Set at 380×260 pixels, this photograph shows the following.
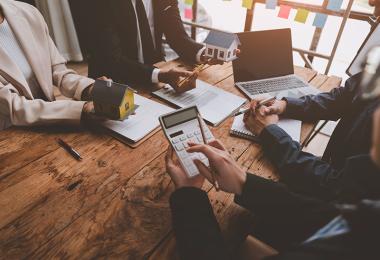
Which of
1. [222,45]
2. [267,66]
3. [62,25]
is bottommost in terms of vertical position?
[62,25]

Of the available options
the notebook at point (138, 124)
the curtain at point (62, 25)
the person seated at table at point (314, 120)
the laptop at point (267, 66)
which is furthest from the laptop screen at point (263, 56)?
the curtain at point (62, 25)

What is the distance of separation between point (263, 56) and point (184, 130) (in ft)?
2.96

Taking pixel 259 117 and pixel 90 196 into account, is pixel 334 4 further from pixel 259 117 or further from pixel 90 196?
pixel 90 196

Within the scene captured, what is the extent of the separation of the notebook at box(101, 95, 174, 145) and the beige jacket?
15 centimetres

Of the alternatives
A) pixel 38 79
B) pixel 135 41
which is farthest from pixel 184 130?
pixel 135 41

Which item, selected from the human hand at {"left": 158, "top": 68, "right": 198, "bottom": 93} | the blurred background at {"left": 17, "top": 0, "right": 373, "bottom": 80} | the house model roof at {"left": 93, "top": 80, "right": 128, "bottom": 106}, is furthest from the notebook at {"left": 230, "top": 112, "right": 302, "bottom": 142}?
the blurred background at {"left": 17, "top": 0, "right": 373, "bottom": 80}

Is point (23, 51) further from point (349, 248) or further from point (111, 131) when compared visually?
point (349, 248)

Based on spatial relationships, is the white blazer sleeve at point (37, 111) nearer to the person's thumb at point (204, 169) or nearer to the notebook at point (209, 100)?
the notebook at point (209, 100)

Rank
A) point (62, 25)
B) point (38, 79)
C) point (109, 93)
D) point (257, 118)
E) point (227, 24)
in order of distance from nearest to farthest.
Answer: point (109, 93), point (257, 118), point (38, 79), point (62, 25), point (227, 24)

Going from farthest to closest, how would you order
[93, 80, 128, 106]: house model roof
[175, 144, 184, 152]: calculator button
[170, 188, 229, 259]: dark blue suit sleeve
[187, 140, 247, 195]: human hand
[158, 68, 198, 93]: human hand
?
[158, 68, 198, 93]: human hand
[93, 80, 128, 106]: house model roof
[175, 144, 184, 152]: calculator button
[187, 140, 247, 195]: human hand
[170, 188, 229, 259]: dark blue suit sleeve

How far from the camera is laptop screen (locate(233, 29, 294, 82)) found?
59.9 inches

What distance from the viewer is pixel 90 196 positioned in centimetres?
79

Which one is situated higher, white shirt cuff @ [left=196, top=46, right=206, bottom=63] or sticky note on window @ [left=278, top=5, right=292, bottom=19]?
sticky note on window @ [left=278, top=5, right=292, bottom=19]

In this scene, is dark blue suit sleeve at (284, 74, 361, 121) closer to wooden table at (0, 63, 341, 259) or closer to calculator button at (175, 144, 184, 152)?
wooden table at (0, 63, 341, 259)
